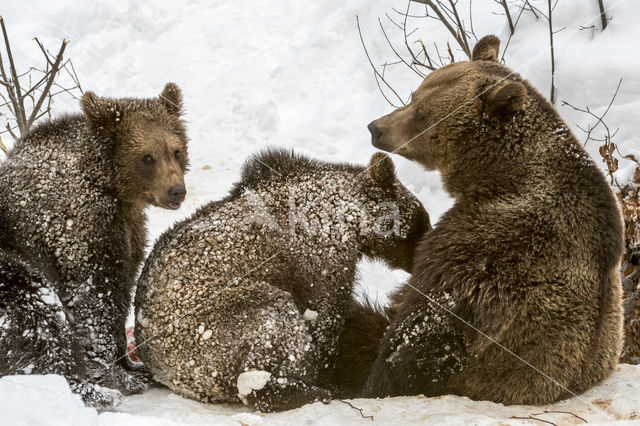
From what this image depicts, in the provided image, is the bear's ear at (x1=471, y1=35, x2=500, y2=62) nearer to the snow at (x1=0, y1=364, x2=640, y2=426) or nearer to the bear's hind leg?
the snow at (x1=0, y1=364, x2=640, y2=426)

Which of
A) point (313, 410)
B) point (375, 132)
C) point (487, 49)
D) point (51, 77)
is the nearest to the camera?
point (313, 410)

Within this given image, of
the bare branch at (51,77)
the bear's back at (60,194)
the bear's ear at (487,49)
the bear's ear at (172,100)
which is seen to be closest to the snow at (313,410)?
the bear's back at (60,194)

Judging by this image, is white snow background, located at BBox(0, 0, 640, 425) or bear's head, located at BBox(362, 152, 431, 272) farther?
white snow background, located at BBox(0, 0, 640, 425)

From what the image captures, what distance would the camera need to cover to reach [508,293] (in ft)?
15.0

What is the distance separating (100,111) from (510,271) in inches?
129

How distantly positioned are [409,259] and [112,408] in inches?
96.8

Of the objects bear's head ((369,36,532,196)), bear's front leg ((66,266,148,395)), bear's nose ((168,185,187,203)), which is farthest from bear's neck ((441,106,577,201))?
bear's front leg ((66,266,148,395))

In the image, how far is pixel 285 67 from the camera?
10.6m

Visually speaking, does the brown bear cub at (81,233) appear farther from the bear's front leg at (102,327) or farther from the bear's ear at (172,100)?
the bear's ear at (172,100)

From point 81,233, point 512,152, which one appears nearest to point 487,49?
point 512,152

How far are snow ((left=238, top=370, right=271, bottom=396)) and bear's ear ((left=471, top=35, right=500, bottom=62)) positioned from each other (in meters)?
2.96

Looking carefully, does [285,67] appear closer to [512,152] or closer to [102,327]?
[512,152]

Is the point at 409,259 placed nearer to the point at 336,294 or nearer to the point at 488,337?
the point at 336,294

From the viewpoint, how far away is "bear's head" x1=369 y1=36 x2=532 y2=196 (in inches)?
192
